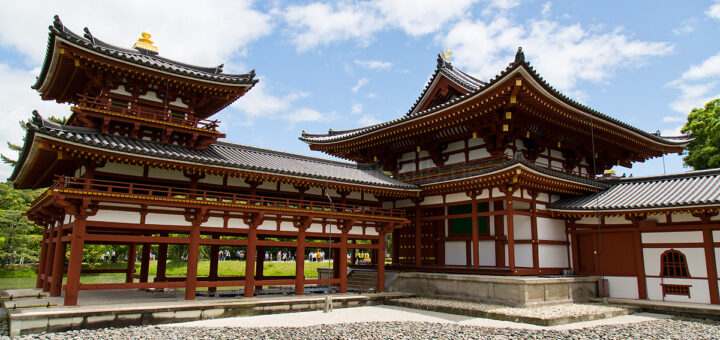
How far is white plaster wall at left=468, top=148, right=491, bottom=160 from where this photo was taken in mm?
21203

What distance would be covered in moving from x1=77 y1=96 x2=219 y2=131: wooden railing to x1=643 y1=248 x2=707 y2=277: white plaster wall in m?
18.5

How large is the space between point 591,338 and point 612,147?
52.0 feet

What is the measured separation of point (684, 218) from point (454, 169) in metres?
9.36

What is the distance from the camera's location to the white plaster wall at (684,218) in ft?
57.5

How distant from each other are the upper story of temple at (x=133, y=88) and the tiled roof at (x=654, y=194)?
50.6ft

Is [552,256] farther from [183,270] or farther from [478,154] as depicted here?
[183,270]

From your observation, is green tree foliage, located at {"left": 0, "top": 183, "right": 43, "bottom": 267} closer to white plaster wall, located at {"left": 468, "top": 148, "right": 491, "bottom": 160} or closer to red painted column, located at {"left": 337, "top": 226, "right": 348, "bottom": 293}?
red painted column, located at {"left": 337, "top": 226, "right": 348, "bottom": 293}

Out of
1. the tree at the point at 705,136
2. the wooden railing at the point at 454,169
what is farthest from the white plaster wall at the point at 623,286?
the tree at the point at 705,136

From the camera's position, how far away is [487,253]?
67.5ft

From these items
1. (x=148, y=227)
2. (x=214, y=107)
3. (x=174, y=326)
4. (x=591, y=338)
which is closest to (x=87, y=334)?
(x=174, y=326)

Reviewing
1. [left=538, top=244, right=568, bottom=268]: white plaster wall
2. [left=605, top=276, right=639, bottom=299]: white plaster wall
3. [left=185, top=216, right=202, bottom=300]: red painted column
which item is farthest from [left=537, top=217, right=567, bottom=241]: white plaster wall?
[left=185, top=216, right=202, bottom=300]: red painted column

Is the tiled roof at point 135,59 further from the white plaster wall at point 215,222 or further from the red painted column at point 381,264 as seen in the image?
the red painted column at point 381,264

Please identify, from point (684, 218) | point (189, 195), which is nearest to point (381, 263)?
point (189, 195)

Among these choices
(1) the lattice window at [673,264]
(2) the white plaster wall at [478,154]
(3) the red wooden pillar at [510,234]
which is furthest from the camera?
(2) the white plaster wall at [478,154]
